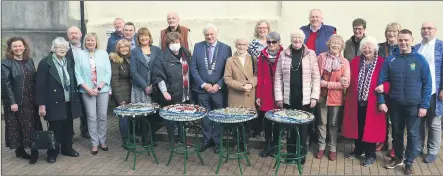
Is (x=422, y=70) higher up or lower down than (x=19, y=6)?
lower down

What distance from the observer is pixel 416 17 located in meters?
7.97

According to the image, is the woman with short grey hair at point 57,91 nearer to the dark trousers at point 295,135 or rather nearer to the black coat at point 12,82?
the black coat at point 12,82

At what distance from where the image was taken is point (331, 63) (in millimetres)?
5227

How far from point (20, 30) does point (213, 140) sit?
6105 mm

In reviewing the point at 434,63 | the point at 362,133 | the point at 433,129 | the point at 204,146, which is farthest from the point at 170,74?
the point at 433,129

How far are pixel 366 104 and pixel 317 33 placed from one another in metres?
1.40

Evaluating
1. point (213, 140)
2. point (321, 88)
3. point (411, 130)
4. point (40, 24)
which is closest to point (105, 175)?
point (213, 140)

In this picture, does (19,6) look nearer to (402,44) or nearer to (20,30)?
(20,30)

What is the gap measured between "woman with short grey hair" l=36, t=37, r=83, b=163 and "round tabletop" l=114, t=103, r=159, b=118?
2.12 ft

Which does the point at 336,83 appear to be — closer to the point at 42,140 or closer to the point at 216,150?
the point at 216,150

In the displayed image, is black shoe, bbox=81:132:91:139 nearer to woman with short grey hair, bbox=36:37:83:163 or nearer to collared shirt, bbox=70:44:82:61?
woman with short grey hair, bbox=36:37:83:163

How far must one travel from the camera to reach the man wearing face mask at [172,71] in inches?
225

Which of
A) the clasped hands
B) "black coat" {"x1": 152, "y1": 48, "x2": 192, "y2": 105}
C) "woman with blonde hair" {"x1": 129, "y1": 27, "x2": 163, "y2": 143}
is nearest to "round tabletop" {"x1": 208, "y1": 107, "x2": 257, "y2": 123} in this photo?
the clasped hands

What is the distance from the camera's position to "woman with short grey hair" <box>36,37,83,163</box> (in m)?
5.36
